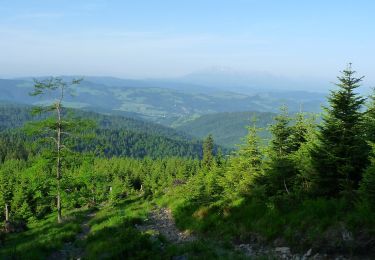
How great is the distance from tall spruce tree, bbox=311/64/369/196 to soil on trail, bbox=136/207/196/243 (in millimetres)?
6527

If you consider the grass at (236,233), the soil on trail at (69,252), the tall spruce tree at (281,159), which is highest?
the tall spruce tree at (281,159)

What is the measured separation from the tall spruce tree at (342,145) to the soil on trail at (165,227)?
6.53 meters

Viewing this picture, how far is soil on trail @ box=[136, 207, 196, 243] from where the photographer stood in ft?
61.1

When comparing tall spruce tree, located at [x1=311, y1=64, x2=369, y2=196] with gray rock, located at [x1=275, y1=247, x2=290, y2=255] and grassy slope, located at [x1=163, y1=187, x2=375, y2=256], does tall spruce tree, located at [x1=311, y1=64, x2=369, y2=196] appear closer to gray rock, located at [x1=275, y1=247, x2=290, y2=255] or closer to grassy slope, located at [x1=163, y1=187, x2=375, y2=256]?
grassy slope, located at [x1=163, y1=187, x2=375, y2=256]

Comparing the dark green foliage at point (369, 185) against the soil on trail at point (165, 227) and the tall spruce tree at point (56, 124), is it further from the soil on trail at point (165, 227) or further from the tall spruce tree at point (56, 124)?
the tall spruce tree at point (56, 124)

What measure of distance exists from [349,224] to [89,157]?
19.4 metres

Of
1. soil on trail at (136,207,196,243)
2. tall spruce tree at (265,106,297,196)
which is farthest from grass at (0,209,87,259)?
tall spruce tree at (265,106,297,196)

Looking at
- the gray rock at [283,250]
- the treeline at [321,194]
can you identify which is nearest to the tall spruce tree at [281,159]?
the treeline at [321,194]

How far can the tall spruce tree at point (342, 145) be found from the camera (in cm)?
1551

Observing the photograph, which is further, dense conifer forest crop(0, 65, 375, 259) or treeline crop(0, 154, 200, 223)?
treeline crop(0, 154, 200, 223)

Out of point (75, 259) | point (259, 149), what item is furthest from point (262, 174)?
point (75, 259)

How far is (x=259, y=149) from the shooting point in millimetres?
24328

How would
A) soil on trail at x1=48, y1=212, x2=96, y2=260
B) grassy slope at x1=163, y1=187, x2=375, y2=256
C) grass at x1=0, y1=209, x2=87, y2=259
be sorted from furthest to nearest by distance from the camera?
soil on trail at x1=48, y1=212, x2=96, y2=260, grass at x1=0, y1=209, x2=87, y2=259, grassy slope at x1=163, y1=187, x2=375, y2=256

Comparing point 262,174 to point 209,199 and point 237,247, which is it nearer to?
point 209,199
